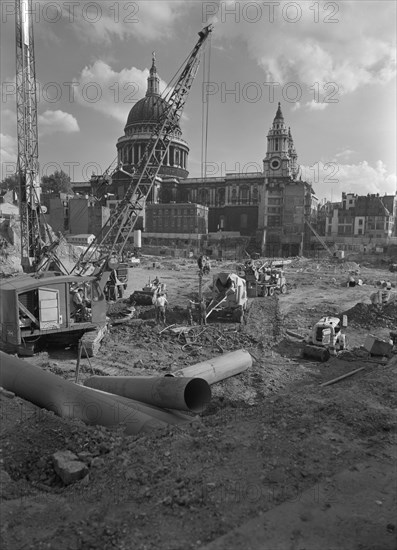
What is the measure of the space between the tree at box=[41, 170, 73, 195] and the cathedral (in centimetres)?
1255

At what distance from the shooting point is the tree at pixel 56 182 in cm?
8425

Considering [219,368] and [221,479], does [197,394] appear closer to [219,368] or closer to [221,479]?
[221,479]

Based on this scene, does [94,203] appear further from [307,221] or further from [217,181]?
[307,221]

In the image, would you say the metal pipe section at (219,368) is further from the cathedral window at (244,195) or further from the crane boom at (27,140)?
the cathedral window at (244,195)

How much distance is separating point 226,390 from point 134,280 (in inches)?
942

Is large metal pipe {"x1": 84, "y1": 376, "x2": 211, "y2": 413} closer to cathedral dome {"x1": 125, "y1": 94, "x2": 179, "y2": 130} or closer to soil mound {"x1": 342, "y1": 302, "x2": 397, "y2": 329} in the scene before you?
soil mound {"x1": 342, "y1": 302, "x2": 397, "y2": 329}

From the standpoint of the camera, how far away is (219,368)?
10172 millimetres

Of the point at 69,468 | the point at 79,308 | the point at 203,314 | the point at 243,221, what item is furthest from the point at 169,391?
the point at 243,221

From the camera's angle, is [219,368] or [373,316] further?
[373,316]

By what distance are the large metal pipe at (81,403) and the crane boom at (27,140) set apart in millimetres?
19652

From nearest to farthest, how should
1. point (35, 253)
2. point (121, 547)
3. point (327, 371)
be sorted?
point (121, 547), point (327, 371), point (35, 253)

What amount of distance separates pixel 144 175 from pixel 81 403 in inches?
749

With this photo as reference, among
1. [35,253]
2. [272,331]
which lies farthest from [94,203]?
[272,331]

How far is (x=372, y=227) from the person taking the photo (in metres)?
76.4
